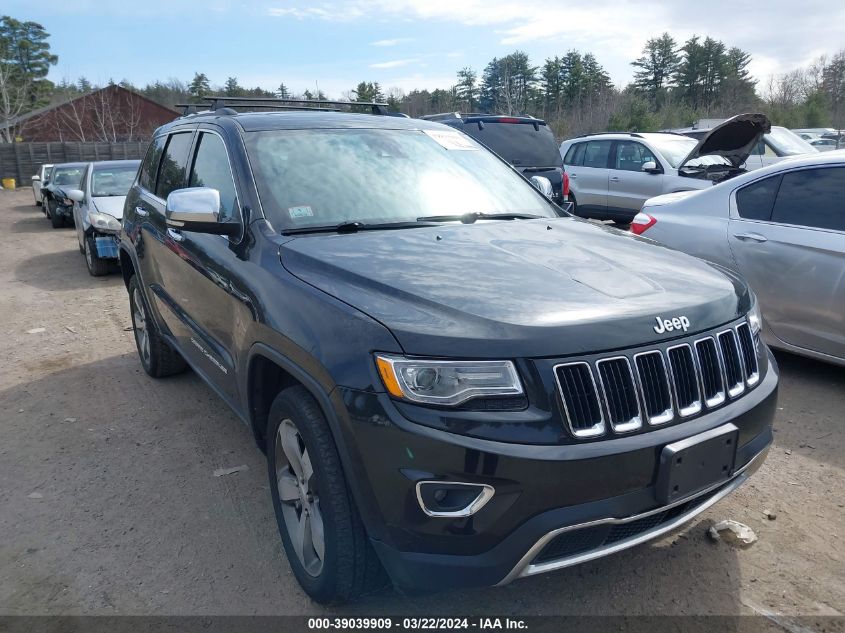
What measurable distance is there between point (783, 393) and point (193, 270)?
152 inches

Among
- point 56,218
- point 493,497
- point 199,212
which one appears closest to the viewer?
point 493,497

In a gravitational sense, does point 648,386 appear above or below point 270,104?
below

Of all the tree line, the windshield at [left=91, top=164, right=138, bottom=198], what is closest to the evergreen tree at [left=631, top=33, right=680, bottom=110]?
the tree line

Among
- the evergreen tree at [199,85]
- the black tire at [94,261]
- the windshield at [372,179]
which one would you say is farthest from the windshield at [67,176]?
the evergreen tree at [199,85]

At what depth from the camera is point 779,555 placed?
9.53ft

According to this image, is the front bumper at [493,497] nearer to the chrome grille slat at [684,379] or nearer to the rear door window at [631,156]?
the chrome grille slat at [684,379]

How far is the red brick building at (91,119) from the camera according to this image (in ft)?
159

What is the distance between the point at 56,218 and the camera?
17.2m

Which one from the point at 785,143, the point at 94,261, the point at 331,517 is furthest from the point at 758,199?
the point at 94,261

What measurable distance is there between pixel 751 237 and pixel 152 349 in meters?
4.50

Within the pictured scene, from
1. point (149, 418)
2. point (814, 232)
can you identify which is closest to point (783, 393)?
point (814, 232)

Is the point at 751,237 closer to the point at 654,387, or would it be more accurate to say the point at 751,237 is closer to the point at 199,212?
the point at 654,387

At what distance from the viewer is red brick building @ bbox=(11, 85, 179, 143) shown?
159 ft

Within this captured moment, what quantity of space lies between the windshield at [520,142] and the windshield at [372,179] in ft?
19.7
